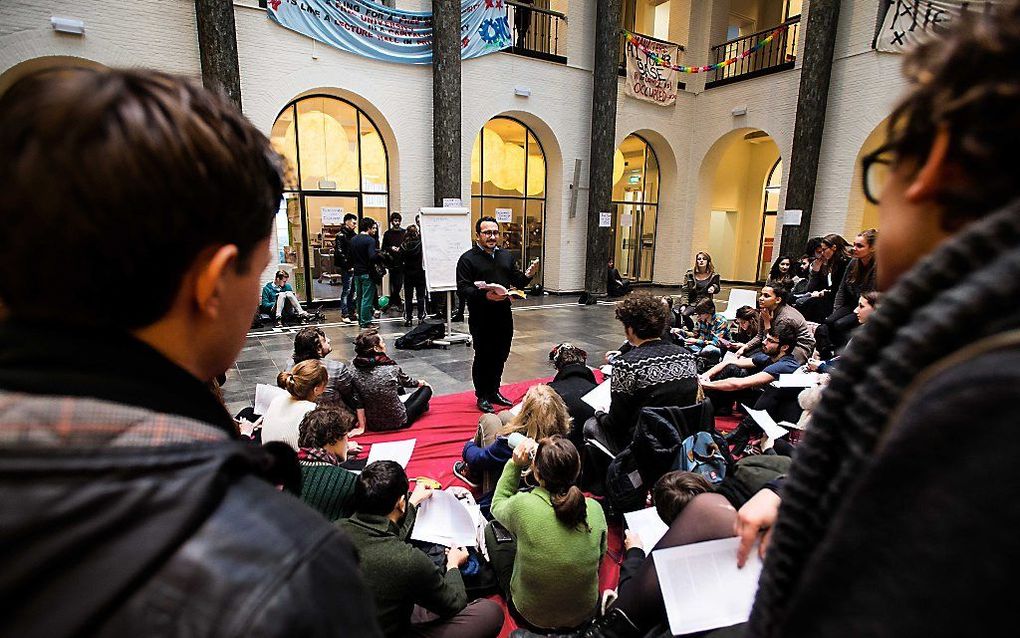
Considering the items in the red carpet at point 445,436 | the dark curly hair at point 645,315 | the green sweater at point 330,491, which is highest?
the dark curly hair at point 645,315

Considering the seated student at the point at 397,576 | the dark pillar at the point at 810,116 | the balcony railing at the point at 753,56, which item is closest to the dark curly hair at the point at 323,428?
the seated student at the point at 397,576

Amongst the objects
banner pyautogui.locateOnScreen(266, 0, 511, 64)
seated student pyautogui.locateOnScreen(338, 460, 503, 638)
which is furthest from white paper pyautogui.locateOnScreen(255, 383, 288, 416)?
banner pyautogui.locateOnScreen(266, 0, 511, 64)

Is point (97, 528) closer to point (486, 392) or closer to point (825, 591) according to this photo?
point (825, 591)

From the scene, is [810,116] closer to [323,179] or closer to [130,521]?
[323,179]

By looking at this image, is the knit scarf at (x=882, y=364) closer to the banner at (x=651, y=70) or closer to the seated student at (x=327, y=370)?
the seated student at (x=327, y=370)

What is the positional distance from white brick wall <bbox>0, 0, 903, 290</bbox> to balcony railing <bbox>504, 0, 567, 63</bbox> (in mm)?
187

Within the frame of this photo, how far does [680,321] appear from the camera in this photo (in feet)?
20.1

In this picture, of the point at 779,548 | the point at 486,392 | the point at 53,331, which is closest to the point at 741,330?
the point at 486,392

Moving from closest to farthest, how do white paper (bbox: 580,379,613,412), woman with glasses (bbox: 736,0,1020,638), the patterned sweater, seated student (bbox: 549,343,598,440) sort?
1. woman with glasses (bbox: 736,0,1020,638)
2. the patterned sweater
3. white paper (bbox: 580,379,613,412)
4. seated student (bbox: 549,343,598,440)

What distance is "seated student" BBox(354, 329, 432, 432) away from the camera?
390 centimetres

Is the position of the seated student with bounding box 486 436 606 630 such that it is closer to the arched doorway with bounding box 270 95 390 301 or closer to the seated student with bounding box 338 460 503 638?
the seated student with bounding box 338 460 503 638

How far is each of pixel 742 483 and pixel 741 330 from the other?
4.10 m

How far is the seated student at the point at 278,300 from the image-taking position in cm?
778

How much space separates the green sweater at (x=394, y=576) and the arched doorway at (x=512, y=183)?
967 cm
